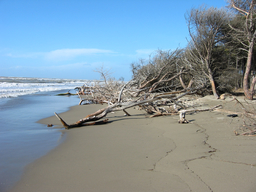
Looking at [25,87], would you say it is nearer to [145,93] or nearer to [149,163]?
[145,93]

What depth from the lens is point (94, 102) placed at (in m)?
12.3

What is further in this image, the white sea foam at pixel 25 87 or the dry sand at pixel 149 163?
the white sea foam at pixel 25 87

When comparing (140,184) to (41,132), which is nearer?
(140,184)

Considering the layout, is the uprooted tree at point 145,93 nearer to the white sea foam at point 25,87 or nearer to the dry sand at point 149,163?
the dry sand at point 149,163

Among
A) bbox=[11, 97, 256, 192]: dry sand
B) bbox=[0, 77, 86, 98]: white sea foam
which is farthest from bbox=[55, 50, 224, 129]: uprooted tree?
bbox=[0, 77, 86, 98]: white sea foam

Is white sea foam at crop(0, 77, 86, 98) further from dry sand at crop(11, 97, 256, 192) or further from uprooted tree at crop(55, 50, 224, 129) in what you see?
dry sand at crop(11, 97, 256, 192)

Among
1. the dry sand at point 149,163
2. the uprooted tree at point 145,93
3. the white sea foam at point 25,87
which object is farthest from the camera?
the white sea foam at point 25,87

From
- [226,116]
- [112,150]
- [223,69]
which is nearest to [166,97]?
[226,116]

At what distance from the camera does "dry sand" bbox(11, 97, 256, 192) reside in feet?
8.39

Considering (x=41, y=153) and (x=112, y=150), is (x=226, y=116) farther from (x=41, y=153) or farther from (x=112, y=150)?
(x=41, y=153)

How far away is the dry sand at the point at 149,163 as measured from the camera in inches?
101

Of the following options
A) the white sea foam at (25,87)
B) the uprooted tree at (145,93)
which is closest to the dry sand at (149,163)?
the uprooted tree at (145,93)

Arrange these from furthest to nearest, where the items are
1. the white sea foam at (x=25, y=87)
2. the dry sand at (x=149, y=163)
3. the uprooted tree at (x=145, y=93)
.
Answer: the white sea foam at (x=25, y=87) < the uprooted tree at (x=145, y=93) < the dry sand at (x=149, y=163)

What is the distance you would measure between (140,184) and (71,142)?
2.36m
